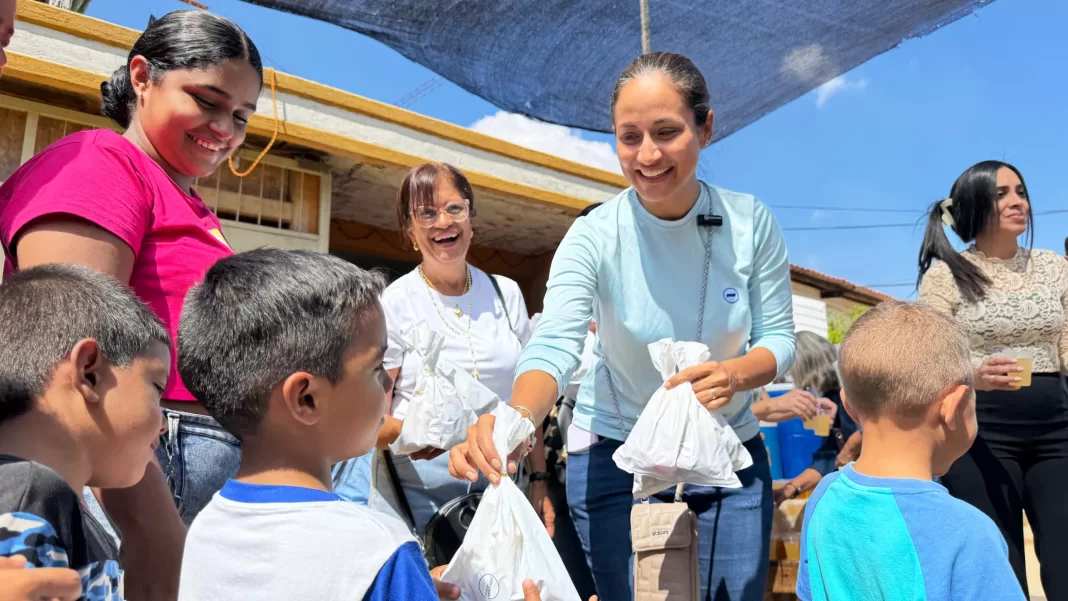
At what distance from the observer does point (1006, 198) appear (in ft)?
11.5

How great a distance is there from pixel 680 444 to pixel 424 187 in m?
1.77

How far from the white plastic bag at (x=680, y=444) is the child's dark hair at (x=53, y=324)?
1.27m

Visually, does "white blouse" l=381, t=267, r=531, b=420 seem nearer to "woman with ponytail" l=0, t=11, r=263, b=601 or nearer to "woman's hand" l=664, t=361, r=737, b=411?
"woman's hand" l=664, t=361, r=737, b=411

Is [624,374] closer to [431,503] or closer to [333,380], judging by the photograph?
[431,503]

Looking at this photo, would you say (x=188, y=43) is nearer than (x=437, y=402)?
Yes

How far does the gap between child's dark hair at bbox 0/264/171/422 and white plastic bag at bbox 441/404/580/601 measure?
753 millimetres

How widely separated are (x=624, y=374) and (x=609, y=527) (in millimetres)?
478

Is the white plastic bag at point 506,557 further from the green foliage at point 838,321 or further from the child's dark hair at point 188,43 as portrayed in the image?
the green foliage at point 838,321

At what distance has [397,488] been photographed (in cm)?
288

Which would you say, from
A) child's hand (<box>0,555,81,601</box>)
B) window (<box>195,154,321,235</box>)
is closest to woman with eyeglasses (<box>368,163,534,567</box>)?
child's hand (<box>0,555,81,601</box>)

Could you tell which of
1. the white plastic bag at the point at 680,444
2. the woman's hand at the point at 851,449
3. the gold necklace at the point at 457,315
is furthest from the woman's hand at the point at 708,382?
the woman's hand at the point at 851,449

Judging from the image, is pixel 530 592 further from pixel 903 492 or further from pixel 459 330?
pixel 459 330

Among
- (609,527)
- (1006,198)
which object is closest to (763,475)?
(609,527)

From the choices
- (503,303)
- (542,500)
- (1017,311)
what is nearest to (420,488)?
(542,500)
